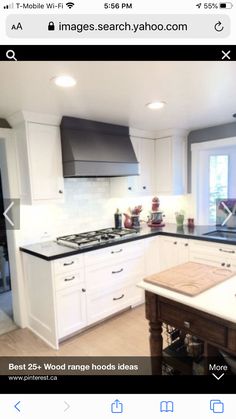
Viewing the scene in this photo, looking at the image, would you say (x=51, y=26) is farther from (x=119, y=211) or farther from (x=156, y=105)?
(x=119, y=211)

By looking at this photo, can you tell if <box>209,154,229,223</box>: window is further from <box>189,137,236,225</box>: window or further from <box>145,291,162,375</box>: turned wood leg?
<box>145,291,162,375</box>: turned wood leg

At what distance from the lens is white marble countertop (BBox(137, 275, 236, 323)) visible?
969 millimetres

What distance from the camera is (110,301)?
2.37m

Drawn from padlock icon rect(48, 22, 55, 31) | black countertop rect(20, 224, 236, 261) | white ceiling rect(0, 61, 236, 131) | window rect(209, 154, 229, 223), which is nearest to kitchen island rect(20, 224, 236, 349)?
Answer: black countertop rect(20, 224, 236, 261)

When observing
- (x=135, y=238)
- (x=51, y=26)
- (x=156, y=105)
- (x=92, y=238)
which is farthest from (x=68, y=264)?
(x=51, y=26)

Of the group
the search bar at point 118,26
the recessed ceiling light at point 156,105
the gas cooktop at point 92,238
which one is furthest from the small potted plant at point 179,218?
the search bar at point 118,26

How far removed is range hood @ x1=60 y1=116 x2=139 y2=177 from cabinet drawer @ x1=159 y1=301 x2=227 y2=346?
1382mm

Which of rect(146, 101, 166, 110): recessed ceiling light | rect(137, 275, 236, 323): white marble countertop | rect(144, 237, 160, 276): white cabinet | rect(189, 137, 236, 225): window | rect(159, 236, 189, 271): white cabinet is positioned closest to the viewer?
rect(137, 275, 236, 323): white marble countertop

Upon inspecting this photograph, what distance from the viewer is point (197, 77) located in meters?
1.38

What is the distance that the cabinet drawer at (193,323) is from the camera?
3.28 ft

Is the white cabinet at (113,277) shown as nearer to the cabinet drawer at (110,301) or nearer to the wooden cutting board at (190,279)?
the cabinet drawer at (110,301)

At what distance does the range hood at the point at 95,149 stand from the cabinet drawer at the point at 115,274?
2.93 feet
